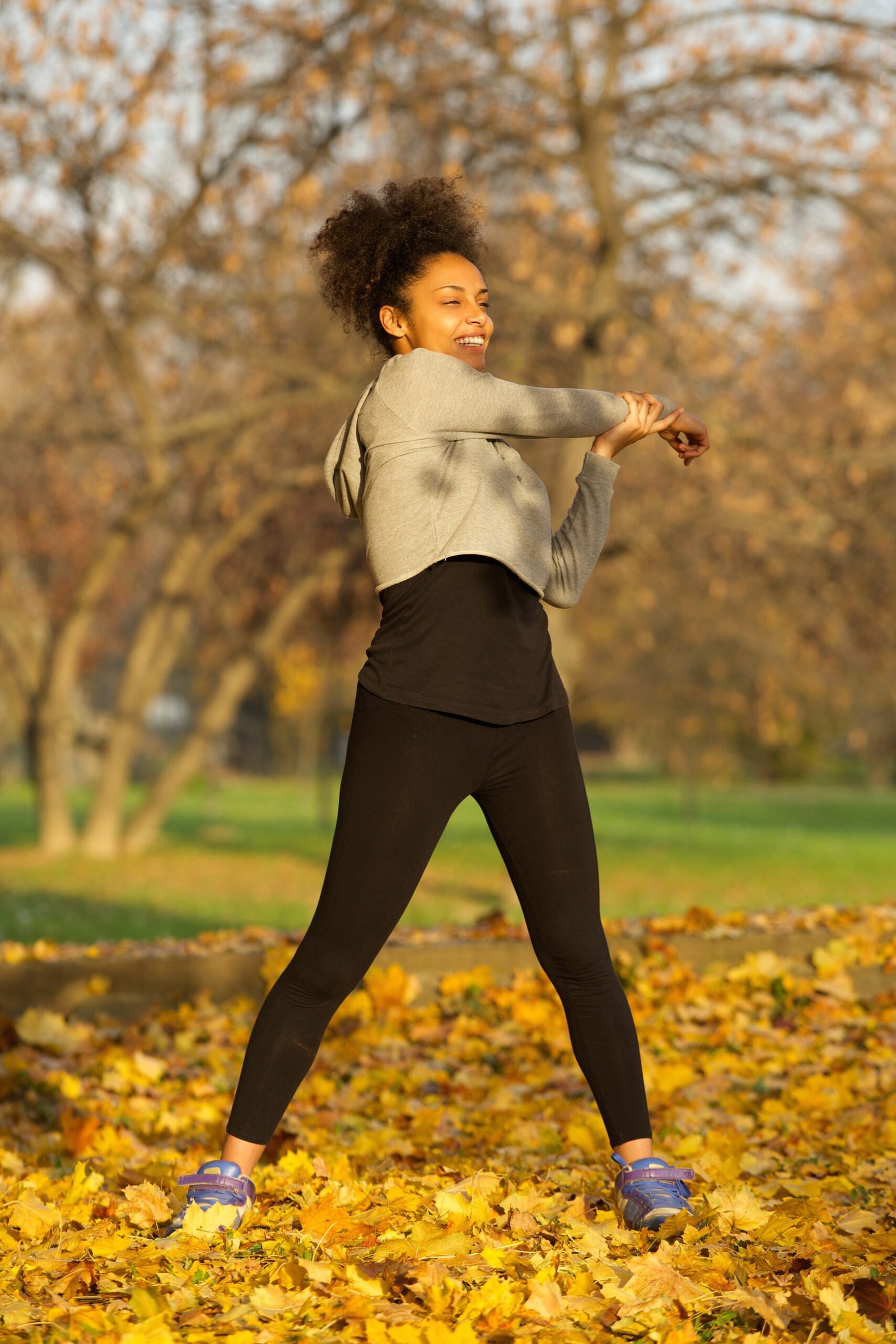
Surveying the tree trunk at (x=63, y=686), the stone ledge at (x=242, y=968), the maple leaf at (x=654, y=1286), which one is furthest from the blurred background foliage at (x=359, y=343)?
the maple leaf at (x=654, y=1286)

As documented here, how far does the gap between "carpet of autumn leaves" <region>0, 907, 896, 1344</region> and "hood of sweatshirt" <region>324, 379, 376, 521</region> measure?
1.38m

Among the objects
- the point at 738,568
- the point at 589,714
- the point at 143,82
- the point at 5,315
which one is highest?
the point at 143,82

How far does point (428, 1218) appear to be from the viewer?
107 inches

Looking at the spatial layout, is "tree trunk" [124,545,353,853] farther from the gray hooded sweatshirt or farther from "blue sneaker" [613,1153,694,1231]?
"blue sneaker" [613,1153,694,1231]

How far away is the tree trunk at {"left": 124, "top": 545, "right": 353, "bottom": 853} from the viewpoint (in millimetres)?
13708

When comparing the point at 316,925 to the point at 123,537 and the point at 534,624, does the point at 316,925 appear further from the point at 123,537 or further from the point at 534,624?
the point at 123,537

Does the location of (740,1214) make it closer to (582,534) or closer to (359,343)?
(582,534)

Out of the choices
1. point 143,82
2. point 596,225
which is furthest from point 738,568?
point 143,82

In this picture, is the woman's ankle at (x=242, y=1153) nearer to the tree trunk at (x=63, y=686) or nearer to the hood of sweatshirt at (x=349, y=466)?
the hood of sweatshirt at (x=349, y=466)

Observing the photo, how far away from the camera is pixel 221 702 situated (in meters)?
14.2

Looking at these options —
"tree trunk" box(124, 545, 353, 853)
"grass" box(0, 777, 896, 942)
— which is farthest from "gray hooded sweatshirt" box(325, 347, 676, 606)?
"tree trunk" box(124, 545, 353, 853)

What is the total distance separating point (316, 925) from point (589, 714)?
120 ft

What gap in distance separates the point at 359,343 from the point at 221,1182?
8.25m

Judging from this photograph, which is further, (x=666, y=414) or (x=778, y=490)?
(x=778, y=490)
